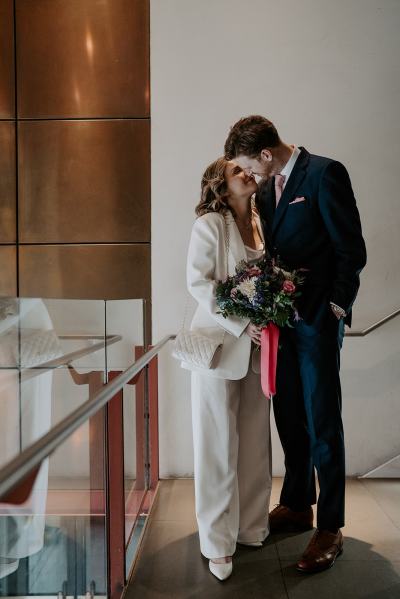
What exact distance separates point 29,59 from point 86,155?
681 millimetres

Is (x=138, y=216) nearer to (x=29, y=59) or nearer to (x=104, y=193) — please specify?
(x=104, y=193)

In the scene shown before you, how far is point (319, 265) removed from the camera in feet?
7.77

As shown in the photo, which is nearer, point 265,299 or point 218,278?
point 265,299

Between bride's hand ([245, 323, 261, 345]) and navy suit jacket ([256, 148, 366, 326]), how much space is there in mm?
211

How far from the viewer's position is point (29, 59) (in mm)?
3496

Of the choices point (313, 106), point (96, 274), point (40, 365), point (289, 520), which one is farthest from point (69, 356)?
point (313, 106)

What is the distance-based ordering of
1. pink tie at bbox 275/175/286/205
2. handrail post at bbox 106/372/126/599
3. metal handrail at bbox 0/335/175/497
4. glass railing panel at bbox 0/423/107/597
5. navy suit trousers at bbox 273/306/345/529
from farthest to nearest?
pink tie at bbox 275/175/286/205
navy suit trousers at bbox 273/306/345/529
handrail post at bbox 106/372/126/599
glass railing panel at bbox 0/423/107/597
metal handrail at bbox 0/335/175/497

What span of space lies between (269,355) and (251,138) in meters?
0.89

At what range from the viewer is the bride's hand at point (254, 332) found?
7.46 feet

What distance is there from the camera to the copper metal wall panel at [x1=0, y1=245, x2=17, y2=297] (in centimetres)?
351

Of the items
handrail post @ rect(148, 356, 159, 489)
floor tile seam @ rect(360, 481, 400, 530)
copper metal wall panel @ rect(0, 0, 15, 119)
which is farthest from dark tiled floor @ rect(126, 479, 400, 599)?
copper metal wall panel @ rect(0, 0, 15, 119)

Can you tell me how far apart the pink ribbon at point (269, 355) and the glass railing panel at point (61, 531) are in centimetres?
72

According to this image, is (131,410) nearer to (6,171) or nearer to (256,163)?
(256,163)

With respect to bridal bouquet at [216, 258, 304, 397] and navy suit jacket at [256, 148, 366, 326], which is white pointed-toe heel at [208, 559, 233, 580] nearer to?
bridal bouquet at [216, 258, 304, 397]
